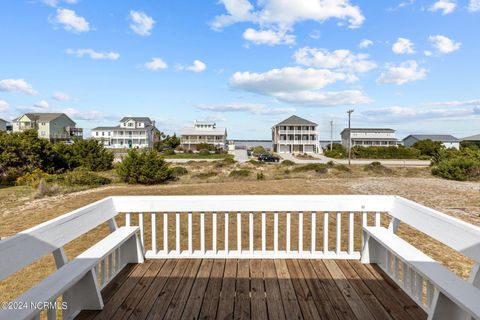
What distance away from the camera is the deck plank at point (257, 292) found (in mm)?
2354

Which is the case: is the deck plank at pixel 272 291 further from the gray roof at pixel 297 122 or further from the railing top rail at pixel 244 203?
the gray roof at pixel 297 122

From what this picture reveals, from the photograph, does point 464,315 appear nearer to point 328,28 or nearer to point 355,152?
point 328,28

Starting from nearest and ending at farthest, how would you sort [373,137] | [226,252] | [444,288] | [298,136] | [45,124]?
1. [444,288]
2. [226,252]
3. [298,136]
4. [373,137]
5. [45,124]

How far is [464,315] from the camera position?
193cm

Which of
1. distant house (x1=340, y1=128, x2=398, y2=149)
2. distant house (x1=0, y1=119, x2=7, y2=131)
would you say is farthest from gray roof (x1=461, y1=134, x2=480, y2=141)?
distant house (x1=0, y1=119, x2=7, y2=131)

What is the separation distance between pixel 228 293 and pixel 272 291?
418 mm

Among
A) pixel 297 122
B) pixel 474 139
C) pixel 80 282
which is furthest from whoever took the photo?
pixel 474 139

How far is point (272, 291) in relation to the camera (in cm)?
273

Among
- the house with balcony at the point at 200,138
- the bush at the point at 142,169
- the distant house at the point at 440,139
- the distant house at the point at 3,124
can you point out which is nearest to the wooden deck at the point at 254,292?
the bush at the point at 142,169

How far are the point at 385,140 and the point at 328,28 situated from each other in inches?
1834

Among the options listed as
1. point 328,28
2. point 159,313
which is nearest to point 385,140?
point 328,28

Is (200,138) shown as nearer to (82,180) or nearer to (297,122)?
(297,122)

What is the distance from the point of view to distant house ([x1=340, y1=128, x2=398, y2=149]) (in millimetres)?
53812

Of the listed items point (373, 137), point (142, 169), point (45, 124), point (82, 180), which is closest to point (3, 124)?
point (45, 124)
